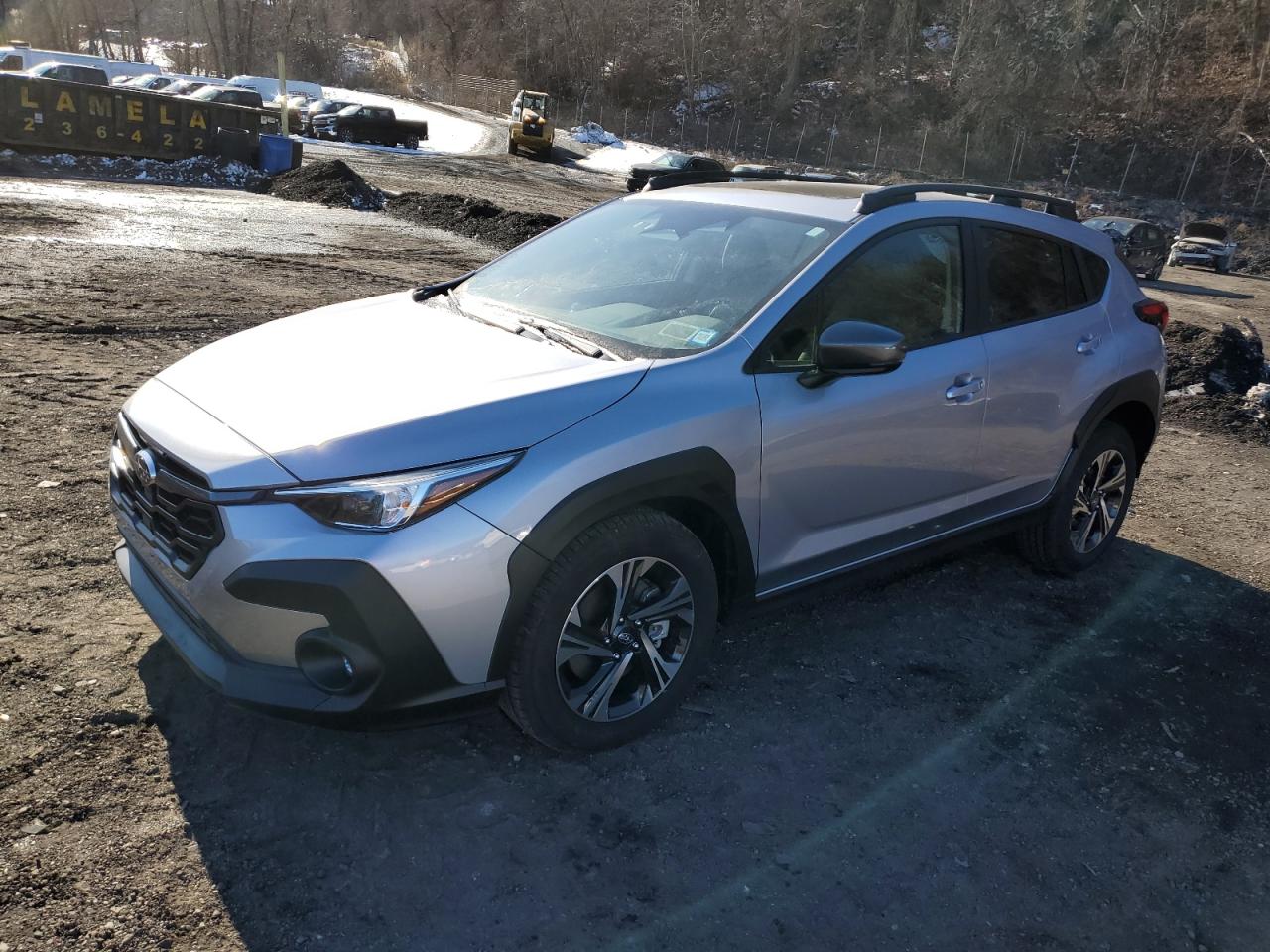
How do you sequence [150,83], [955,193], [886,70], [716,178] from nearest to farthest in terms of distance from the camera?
[955,193] < [716,178] < [150,83] < [886,70]

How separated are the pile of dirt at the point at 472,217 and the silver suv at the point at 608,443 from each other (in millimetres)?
11025

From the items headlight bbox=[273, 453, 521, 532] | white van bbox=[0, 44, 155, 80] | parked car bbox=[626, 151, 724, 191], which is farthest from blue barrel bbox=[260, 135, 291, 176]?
white van bbox=[0, 44, 155, 80]

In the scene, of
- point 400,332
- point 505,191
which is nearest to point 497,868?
point 400,332

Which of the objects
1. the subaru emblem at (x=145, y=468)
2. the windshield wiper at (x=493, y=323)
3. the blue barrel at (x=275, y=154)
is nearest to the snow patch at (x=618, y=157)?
the blue barrel at (x=275, y=154)

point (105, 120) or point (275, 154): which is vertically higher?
point (105, 120)

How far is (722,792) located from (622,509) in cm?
99

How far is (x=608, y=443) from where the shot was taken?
2973 millimetres

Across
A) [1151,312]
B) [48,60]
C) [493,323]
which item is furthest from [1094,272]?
[48,60]

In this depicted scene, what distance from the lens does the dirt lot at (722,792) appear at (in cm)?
264

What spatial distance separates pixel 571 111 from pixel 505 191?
4413cm

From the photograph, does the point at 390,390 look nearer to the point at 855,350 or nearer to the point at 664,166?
the point at 855,350

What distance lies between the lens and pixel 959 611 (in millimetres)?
4656

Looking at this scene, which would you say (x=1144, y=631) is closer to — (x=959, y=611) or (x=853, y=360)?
(x=959, y=611)

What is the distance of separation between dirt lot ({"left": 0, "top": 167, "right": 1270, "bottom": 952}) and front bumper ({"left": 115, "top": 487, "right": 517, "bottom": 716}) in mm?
459
